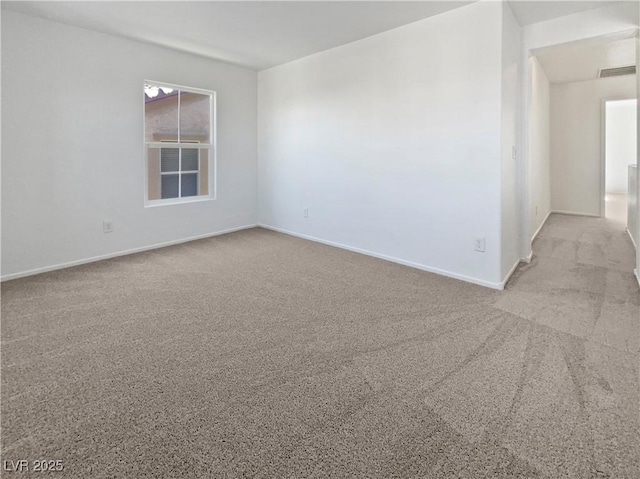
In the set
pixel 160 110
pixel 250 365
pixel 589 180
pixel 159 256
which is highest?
pixel 160 110

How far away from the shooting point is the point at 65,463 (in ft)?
4.54

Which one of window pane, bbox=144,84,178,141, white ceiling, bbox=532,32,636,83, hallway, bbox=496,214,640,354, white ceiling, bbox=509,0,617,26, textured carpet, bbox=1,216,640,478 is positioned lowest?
textured carpet, bbox=1,216,640,478

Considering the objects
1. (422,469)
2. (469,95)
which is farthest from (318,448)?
(469,95)

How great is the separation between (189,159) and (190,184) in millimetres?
336

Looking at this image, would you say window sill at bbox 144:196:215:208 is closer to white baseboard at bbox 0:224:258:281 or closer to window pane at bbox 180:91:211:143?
white baseboard at bbox 0:224:258:281

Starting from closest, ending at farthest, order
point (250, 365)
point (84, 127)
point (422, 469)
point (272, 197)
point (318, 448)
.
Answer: point (422, 469) < point (318, 448) < point (250, 365) < point (84, 127) < point (272, 197)

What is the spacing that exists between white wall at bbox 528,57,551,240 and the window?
13.9 feet

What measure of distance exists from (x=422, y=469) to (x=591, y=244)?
469 centimetres

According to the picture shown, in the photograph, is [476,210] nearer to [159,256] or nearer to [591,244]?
[591,244]

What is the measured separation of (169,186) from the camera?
4.94m

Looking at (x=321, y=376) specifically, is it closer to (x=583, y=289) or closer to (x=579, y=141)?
(x=583, y=289)

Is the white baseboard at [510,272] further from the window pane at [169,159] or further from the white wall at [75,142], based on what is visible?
the window pane at [169,159]

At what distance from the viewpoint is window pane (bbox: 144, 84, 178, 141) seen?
4.54 m

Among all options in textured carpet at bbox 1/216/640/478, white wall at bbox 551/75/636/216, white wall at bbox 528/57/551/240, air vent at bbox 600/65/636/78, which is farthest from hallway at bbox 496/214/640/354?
air vent at bbox 600/65/636/78
